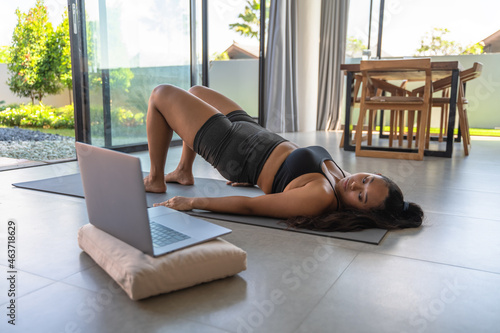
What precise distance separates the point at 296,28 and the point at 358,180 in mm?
4720

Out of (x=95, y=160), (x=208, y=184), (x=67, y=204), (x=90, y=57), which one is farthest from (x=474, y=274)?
(x=90, y=57)

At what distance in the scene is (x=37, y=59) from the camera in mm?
5945

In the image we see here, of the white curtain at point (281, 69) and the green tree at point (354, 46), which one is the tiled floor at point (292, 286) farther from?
the green tree at point (354, 46)

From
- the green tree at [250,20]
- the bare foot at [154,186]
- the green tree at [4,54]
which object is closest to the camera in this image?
the bare foot at [154,186]

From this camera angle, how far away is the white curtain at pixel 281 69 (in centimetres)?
551

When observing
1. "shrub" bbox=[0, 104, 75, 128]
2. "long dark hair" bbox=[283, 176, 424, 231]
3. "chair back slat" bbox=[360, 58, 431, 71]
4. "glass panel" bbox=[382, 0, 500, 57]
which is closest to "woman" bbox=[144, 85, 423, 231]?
"long dark hair" bbox=[283, 176, 424, 231]

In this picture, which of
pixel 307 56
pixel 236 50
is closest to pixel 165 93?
pixel 236 50

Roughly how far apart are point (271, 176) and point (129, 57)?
98.9 inches

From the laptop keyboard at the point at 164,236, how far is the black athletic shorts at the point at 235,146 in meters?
0.57

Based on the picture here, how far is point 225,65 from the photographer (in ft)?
17.9

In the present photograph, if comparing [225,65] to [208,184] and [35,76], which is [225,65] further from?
[208,184]

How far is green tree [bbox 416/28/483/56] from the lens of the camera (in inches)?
267

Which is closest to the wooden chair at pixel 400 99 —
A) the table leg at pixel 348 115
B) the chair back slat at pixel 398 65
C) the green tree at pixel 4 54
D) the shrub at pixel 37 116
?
the chair back slat at pixel 398 65

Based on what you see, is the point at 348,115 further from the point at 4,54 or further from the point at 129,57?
the point at 4,54
